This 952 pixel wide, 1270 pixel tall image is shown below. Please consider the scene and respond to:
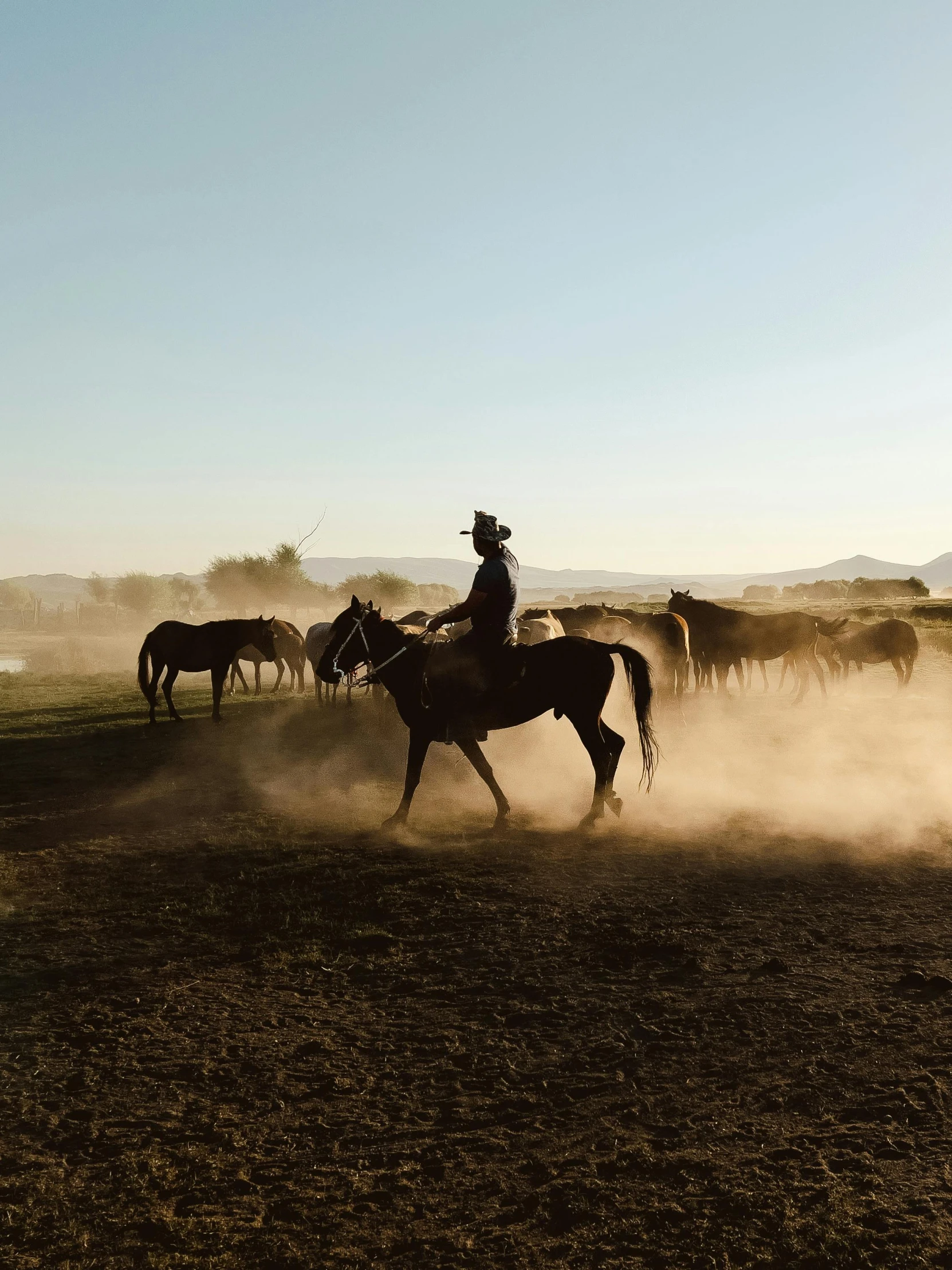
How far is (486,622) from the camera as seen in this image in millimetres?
9016

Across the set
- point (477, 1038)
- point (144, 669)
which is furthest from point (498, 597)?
point (144, 669)

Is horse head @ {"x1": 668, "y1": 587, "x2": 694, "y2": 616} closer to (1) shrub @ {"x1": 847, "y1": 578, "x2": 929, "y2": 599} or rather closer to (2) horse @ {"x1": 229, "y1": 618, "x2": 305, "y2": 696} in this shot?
(2) horse @ {"x1": 229, "y1": 618, "x2": 305, "y2": 696}

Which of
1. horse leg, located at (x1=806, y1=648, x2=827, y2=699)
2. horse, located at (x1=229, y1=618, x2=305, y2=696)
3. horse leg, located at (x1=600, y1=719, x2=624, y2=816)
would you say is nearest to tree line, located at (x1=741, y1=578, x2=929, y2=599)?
horse leg, located at (x1=806, y1=648, x2=827, y2=699)

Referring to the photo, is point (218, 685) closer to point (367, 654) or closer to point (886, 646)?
point (367, 654)

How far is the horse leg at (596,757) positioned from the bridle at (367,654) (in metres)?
1.84

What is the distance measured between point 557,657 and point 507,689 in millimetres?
621

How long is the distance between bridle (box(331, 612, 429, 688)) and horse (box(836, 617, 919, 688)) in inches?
658

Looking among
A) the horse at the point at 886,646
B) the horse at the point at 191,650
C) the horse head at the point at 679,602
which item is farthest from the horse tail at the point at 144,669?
the horse at the point at 886,646

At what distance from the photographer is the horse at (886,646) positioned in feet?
74.2

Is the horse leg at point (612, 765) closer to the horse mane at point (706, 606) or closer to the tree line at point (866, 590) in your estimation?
the horse mane at point (706, 606)

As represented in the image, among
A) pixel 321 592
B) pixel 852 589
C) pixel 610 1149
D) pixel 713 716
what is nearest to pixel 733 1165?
pixel 610 1149

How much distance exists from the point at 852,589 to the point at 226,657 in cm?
8231

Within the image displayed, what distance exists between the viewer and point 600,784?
30.5 ft

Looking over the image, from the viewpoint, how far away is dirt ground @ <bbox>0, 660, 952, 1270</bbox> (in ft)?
10.7
